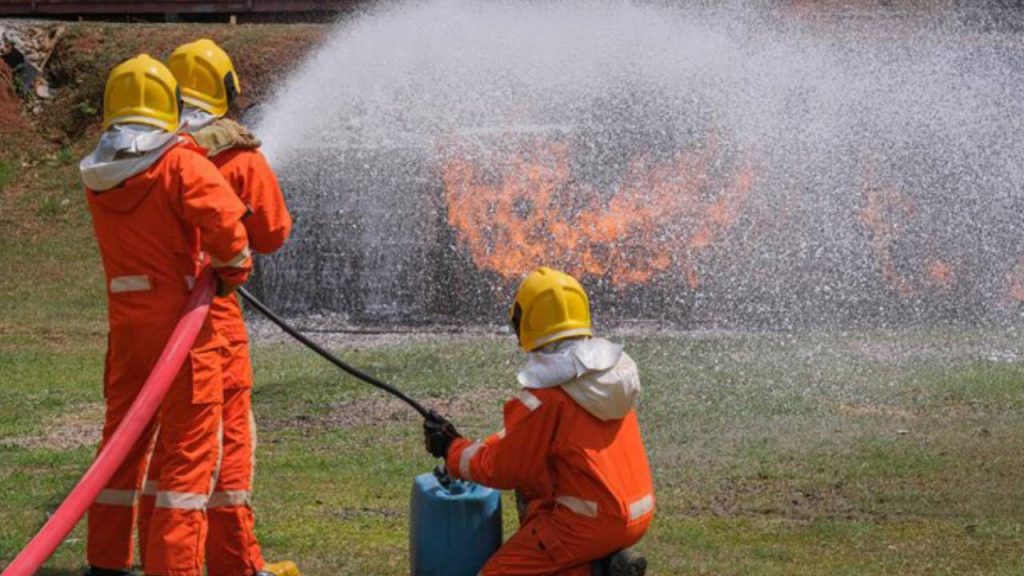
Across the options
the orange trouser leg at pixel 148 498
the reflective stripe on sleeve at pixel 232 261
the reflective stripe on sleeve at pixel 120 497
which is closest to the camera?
the reflective stripe on sleeve at pixel 232 261

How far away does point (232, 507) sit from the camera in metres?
6.34

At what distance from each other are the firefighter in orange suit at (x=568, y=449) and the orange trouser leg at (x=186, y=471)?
3.39ft

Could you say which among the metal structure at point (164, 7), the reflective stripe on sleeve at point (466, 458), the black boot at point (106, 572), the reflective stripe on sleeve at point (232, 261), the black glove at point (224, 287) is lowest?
the black boot at point (106, 572)

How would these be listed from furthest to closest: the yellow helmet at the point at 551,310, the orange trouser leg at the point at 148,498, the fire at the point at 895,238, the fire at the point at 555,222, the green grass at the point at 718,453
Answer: the fire at the point at 895,238 < the fire at the point at 555,222 < the green grass at the point at 718,453 < the orange trouser leg at the point at 148,498 < the yellow helmet at the point at 551,310

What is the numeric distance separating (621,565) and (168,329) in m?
1.94

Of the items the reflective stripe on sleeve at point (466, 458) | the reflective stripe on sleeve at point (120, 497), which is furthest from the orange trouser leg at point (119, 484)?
the reflective stripe on sleeve at point (466, 458)

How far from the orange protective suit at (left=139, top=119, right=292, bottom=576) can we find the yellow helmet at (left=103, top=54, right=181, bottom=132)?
9.2 inches

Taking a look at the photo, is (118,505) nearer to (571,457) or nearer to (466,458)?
(466,458)

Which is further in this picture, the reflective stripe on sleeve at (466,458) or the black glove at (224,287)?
the black glove at (224,287)

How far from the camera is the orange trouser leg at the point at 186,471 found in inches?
233

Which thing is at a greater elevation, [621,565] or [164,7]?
[164,7]

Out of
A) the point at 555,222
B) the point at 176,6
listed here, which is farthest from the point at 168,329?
the point at 176,6

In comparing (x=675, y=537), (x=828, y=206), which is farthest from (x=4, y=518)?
(x=828, y=206)

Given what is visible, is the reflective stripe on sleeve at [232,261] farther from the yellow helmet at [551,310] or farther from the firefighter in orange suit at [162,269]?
the yellow helmet at [551,310]
